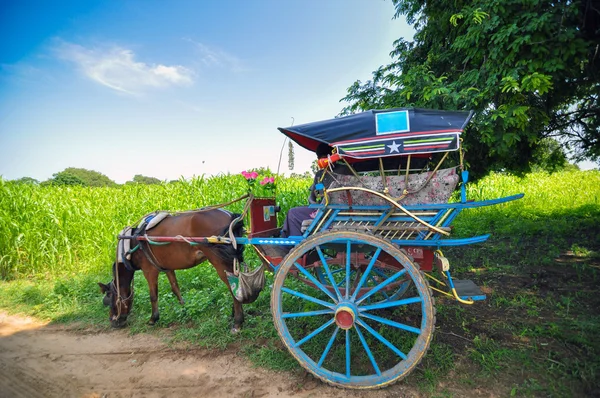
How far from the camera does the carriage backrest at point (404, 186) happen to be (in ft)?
8.47

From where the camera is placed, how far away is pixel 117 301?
13.0ft

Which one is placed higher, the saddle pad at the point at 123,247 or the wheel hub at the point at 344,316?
the saddle pad at the point at 123,247

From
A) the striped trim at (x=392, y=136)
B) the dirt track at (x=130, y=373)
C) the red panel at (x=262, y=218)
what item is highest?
the striped trim at (x=392, y=136)

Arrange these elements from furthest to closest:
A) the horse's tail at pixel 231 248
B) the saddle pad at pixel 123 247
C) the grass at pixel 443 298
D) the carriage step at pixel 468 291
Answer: the saddle pad at pixel 123 247 → the horse's tail at pixel 231 248 → the grass at pixel 443 298 → the carriage step at pixel 468 291

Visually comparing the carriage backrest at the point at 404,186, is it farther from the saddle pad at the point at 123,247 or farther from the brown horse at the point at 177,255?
the saddle pad at the point at 123,247

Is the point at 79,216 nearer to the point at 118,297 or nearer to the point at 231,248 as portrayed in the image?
the point at 118,297

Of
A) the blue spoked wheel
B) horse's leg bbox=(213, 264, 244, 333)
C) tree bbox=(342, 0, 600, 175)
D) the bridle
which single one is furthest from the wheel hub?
tree bbox=(342, 0, 600, 175)

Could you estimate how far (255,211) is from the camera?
3471 millimetres

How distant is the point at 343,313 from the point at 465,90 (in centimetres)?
388

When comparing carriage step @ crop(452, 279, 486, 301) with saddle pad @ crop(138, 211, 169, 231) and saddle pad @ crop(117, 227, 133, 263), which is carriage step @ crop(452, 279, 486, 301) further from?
saddle pad @ crop(117, 227, 133, 263)

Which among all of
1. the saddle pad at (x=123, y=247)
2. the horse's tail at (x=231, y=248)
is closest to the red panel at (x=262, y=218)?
the horse's tail at (x=231, y=248)

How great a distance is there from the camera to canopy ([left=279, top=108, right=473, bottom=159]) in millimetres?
2504

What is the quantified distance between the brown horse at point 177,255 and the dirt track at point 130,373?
446 mm

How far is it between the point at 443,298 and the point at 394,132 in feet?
9.57
